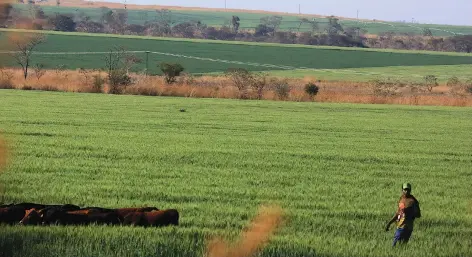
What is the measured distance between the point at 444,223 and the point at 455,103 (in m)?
48.1

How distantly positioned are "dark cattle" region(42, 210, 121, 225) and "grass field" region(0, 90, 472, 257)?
417 mm

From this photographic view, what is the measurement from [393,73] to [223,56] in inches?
1036

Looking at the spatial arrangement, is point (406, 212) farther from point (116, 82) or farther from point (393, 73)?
point (393, 73)

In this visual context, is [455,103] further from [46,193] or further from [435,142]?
[46,193]

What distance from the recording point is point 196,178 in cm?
1814

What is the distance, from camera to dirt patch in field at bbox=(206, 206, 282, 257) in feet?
33.3

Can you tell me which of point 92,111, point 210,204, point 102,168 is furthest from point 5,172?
point 92,111

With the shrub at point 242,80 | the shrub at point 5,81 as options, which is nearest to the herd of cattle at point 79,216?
the shrub at point 5,81

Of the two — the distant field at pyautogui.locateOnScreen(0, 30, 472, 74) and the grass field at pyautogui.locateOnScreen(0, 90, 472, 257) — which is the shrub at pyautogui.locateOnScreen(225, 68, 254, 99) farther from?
the distant field at pyautogui.locateOnScreen(0, 30, 472, 74)

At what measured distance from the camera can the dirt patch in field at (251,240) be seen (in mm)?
10164

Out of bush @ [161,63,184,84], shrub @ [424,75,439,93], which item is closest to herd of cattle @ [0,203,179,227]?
bush @ [161,63,184,84]

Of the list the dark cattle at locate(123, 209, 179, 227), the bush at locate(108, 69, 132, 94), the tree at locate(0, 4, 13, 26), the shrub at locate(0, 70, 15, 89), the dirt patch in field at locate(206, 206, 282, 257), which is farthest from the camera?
the bush at locate(108, 69, 132, 94)

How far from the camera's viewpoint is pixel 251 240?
11102 mm

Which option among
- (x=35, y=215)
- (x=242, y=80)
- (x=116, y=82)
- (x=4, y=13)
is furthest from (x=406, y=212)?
(x=242, y=80)
